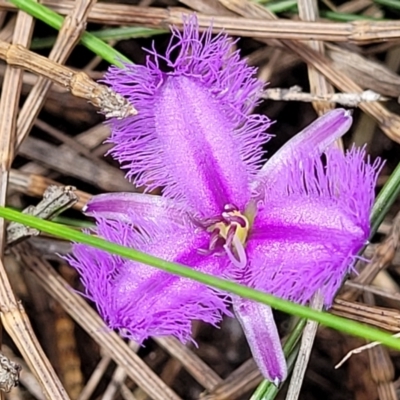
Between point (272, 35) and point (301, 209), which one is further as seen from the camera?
point (272, 35)

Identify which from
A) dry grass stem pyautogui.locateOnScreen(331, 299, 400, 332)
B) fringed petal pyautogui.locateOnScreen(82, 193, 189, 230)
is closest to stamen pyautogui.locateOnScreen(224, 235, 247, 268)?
fringed petal pyautogui.locateOnScreen(82, 193, 189, 230)

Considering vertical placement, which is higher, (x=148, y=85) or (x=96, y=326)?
(x=148, y=85)

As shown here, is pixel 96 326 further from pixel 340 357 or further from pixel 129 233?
pixel 340 357

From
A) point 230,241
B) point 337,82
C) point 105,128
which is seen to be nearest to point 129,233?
point 230,241

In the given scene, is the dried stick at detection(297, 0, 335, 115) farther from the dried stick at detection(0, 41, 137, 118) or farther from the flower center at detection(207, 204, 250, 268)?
the dried stick at detection(0, 41, 137, 118)

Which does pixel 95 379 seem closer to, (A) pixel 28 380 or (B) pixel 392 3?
(A) pixel 28 380

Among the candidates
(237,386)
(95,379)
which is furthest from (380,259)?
(95,379)
